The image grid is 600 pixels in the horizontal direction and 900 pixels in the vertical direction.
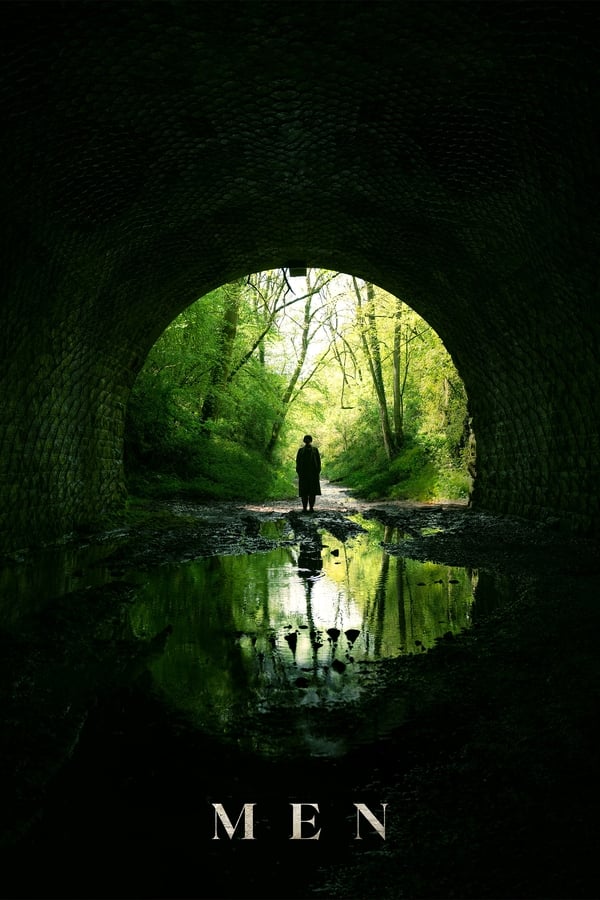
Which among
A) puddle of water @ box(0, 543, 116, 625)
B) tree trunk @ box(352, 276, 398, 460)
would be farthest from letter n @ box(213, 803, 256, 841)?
tree trunk @ box(352, 276, 398, 460)

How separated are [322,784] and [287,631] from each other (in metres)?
1.69

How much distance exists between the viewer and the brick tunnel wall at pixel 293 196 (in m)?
4.33

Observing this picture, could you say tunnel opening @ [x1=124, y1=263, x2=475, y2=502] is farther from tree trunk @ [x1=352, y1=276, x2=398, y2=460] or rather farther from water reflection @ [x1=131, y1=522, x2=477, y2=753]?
water reflection @ [x1=131, y1=522, x2=477, y2=753]

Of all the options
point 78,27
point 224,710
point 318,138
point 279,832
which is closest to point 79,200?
point 78,27

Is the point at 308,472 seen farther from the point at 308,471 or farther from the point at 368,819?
the point at 368,819

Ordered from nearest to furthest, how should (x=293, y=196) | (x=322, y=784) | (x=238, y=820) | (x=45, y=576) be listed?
(x=238, y=820) → (x=322, y=784) → (x=45, y=576) → (x=293, y=196)

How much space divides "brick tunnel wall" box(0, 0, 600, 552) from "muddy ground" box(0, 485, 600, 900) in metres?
4.14

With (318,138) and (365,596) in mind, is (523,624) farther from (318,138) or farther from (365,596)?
(318,138)

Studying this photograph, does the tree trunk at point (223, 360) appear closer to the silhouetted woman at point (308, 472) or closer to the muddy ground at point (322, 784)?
the silhouetted woman at point (308, 472)

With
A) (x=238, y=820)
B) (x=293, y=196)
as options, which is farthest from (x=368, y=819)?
(x=293, y=196)

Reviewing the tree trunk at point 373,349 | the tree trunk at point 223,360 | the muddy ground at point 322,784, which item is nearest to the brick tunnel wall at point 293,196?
the muddy ground at point 322,784

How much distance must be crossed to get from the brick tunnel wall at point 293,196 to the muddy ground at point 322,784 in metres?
4.14

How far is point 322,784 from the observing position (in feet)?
6.11

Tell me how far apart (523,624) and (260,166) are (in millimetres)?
5933
